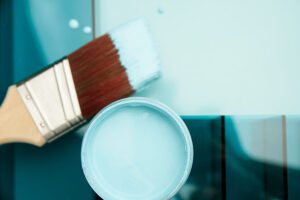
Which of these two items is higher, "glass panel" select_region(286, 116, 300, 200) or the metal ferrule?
the metal ferrule

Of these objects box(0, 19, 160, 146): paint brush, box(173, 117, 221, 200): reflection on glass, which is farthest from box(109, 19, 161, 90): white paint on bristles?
box(173, 117, 221, 200): reflection on glass

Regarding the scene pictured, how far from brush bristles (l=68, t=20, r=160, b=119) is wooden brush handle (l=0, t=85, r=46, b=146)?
82 millimetres

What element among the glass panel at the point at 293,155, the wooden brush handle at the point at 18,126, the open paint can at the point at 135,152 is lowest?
the glass panel at the point at 293,155

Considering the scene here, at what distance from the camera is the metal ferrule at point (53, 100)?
59 cm

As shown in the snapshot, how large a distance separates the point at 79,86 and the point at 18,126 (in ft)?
0.37

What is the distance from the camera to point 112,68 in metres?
0.60

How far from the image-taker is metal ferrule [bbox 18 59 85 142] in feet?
1.95

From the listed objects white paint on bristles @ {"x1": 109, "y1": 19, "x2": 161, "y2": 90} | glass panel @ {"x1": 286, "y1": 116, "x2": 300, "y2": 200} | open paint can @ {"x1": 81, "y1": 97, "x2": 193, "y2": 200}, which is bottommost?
glass panel @ {"x1": 286, "y1": 116, "x2": 300, "y2": 200}

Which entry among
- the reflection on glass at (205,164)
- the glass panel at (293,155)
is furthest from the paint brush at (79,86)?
the glass panel at (293,155)

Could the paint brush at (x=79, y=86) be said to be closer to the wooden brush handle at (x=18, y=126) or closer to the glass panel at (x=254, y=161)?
the wooden brush handle at (x=18, y=126)

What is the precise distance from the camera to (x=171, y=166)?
22.0 inches

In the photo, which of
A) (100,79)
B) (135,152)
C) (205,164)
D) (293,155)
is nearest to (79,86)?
(100,79)

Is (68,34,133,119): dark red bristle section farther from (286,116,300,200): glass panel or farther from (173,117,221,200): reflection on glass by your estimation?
(286,116,300,200): glass panel

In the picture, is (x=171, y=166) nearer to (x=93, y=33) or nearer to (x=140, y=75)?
(x=140, y=75)
